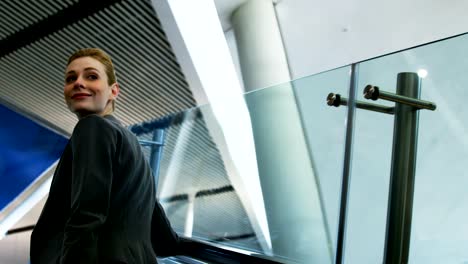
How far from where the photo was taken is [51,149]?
7.71m

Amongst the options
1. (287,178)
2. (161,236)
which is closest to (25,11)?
(287,178)

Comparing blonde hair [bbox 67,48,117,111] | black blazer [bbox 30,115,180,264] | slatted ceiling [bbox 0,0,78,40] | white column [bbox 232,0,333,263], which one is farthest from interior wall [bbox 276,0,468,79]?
black blazer [bbox 30,115,180,264]

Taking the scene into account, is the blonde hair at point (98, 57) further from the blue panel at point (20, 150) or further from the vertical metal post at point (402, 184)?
the blue panel at point (20, 150)

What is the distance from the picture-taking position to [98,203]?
42.8 inches

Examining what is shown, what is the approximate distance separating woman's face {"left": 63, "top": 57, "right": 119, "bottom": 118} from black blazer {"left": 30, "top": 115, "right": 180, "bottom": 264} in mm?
86

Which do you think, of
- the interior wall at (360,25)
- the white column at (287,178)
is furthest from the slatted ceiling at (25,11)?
the white column at (287,178)

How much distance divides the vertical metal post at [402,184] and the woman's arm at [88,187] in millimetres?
721

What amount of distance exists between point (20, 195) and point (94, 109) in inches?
258

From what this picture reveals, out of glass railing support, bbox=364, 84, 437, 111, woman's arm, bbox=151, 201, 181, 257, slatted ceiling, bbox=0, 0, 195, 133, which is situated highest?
slatted ceiling, bbox=0, 0, 195, 133

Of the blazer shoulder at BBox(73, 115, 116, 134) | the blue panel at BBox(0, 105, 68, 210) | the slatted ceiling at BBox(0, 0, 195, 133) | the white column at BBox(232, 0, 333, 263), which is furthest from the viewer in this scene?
the blue panel at BBox(0, 105, 68, 210)

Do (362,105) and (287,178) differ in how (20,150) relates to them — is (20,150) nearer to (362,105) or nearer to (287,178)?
(287,178)

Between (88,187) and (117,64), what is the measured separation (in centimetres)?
464

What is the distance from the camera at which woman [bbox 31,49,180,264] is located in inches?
42.1

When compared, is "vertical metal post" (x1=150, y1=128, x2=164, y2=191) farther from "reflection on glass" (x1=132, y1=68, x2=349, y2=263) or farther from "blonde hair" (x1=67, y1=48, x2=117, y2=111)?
"blonde hair" (x1=67, y1=48, x2=117, y2=111)
